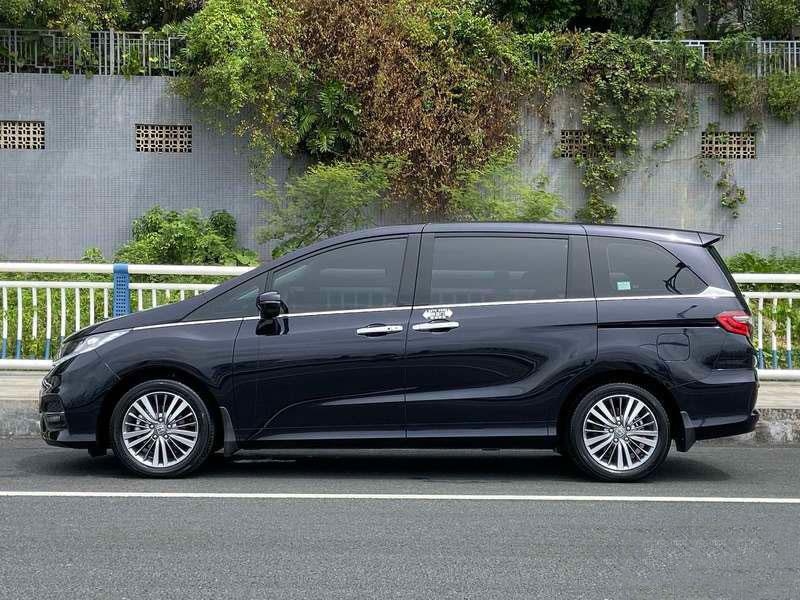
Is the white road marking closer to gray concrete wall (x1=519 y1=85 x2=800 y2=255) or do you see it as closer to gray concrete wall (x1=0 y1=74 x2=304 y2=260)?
gray concrete wall (x1=0 y1=74 x2=304 y2=260)

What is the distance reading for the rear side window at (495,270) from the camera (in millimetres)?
7434

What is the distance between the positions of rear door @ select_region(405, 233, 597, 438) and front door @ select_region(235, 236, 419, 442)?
13 cm

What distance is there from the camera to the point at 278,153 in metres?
22.2

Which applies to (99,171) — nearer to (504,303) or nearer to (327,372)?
(327,372)

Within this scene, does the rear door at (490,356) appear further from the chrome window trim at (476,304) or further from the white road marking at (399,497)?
the white road marking at (399,497)

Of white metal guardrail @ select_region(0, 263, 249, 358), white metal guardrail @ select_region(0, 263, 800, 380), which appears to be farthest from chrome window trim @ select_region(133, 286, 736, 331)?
white metal guardrail @ select_region(0, 263, 249, 358)

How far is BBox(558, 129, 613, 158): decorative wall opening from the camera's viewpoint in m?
22.6

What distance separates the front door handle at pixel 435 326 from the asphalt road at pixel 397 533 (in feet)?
3.42

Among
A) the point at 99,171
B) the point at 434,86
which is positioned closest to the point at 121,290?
the point at 99,171

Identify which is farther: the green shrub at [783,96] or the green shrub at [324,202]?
the green shrub at [783,96]

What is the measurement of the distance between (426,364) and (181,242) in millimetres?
14664

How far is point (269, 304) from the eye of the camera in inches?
285

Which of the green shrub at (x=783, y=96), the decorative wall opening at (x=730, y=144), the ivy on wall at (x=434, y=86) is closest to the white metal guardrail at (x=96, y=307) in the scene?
the ivy on wall at (x=434, y=86)

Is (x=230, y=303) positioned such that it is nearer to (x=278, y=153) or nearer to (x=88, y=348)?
(x=88, y=348)
